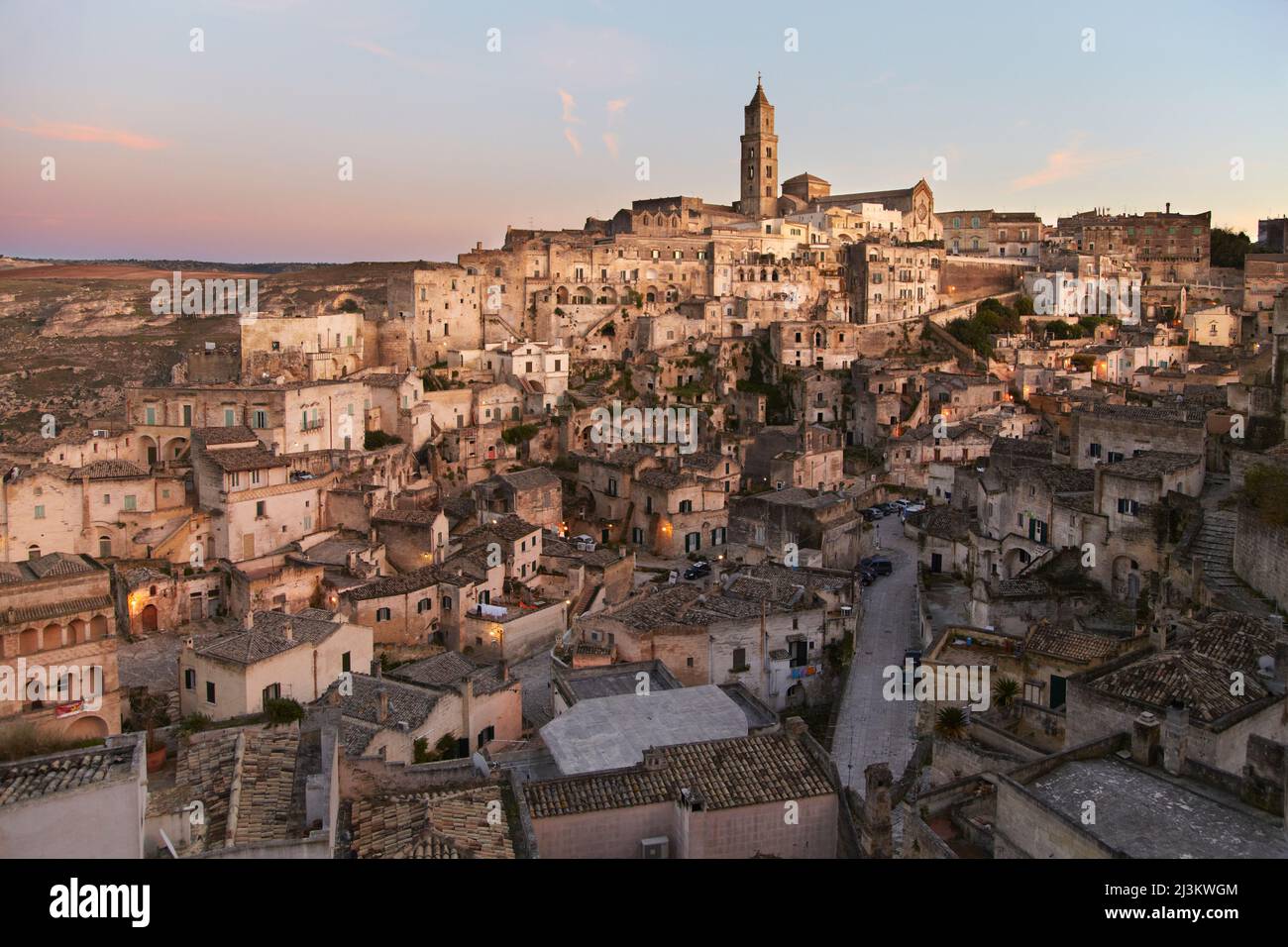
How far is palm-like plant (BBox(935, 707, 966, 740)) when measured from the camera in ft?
41.5

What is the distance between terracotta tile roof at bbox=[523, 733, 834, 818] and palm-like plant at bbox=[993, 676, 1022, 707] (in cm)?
391

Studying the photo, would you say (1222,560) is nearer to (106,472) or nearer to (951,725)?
(951,725)

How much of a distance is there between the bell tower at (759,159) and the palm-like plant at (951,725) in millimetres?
52597

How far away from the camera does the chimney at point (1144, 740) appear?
9.56 m

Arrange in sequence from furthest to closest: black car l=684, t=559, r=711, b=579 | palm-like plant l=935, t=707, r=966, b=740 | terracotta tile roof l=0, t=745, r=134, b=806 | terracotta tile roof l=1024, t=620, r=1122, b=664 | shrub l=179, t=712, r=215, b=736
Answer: black car l=684, t=559, r=711, b=579 < shrub l=179, t=712, r=215, b=736 < terracotta tile roof l=1024, t=620, r=1122, b=664 < palm-like plant l=935, t=707, r=966, b=740 < terracotta tile roof l=0, t=745, r=134, b=806

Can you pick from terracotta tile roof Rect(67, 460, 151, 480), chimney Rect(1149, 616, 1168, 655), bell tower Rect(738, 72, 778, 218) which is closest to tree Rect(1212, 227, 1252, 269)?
bell tower Rect(738, 72, 778, 218)

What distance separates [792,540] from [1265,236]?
51327 millimetres

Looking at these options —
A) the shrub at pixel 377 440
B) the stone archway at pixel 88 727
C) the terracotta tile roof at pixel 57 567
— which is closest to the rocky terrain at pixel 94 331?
the shrub at pixel 377 440

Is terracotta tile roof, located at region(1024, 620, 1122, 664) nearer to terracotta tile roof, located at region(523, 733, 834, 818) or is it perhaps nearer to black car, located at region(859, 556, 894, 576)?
terracotta tile roof, located at region(523, 733, 834, 818)

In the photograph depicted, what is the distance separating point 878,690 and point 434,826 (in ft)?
32.7

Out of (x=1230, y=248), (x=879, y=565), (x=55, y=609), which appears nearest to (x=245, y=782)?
(x=55, y=609)

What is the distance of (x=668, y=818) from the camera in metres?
10.3

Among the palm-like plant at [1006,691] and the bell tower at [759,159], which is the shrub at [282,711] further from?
the bell tower at [759,159]
